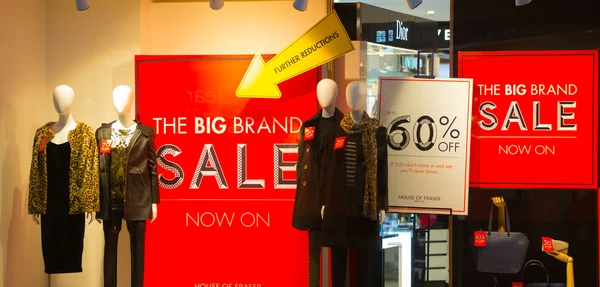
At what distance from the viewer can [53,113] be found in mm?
5996

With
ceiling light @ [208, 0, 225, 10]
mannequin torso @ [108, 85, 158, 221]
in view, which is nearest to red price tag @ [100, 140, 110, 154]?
mannequin torso @ [108, 85, 158, 221]

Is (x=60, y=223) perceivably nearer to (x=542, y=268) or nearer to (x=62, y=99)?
(x=62, y=99)

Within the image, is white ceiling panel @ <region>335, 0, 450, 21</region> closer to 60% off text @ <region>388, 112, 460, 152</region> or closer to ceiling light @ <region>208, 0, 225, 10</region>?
60% off text @ <region>388, 112, 460, 152</region>

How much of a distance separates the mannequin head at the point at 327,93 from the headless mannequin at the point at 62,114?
164cm

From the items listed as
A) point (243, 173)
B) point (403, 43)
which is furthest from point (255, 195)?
point (403, 43)

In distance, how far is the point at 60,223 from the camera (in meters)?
5.30

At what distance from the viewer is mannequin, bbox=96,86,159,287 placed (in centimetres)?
528

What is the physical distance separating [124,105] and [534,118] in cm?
289

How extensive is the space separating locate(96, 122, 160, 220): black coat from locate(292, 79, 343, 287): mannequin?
3.20 ft

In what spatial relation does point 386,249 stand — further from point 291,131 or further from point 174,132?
point 174,132

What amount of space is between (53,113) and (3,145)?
0.60m

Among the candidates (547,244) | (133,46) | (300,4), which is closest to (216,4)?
(300,4)

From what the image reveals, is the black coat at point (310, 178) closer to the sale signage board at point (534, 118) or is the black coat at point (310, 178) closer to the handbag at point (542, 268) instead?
the sale signage board at point (534, 118)

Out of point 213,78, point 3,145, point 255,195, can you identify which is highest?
point 213,78
